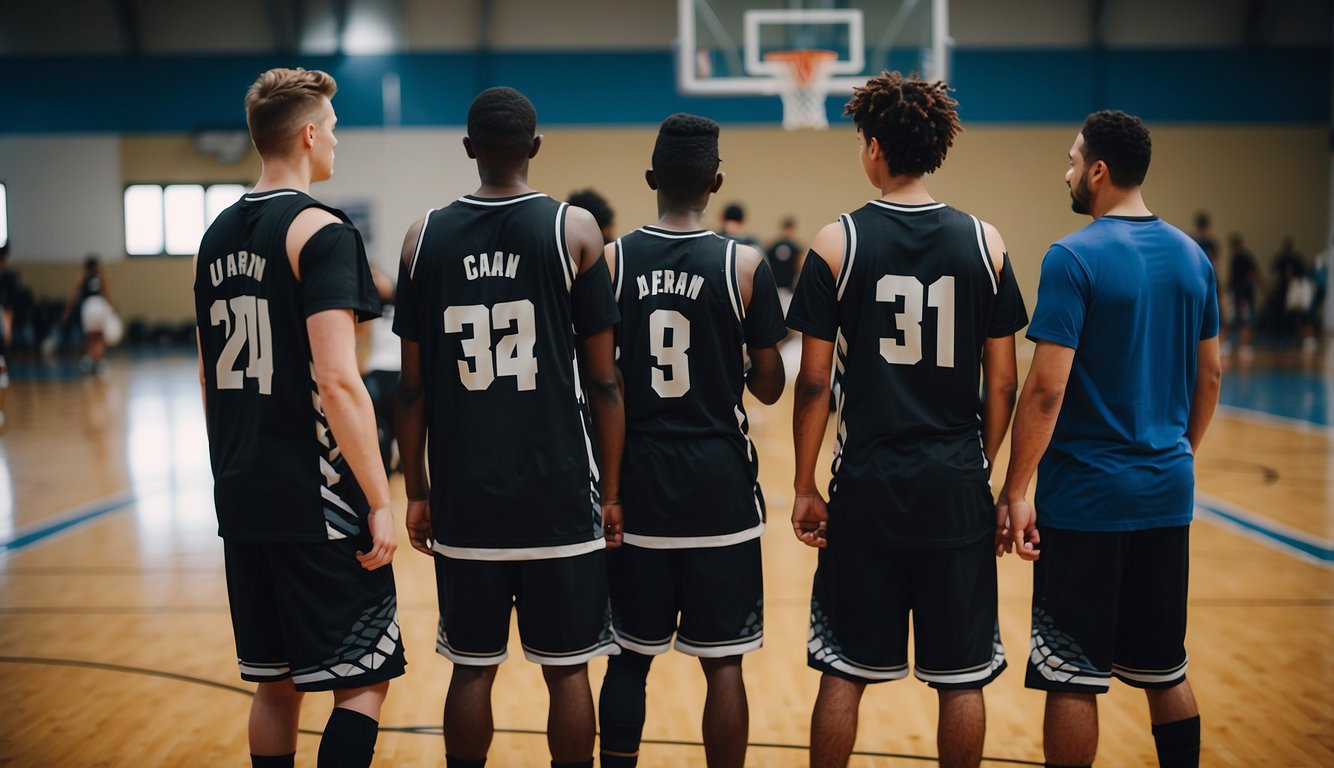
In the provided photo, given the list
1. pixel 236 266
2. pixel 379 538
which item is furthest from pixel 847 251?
pixel 236 266

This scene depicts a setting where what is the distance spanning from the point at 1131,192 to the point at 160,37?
18878mm

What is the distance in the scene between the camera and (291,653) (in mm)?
2566

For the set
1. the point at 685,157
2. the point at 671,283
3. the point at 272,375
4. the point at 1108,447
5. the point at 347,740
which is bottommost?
the point at 347,740

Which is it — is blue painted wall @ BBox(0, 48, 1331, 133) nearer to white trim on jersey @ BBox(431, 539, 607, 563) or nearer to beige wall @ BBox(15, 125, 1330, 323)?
beige wall @ BBox(15, 125, 1330, 323)

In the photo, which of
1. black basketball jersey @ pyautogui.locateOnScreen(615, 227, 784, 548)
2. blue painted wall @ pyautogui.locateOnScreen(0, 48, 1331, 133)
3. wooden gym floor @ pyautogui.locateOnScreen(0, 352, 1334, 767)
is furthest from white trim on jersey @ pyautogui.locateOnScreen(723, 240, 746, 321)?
blue painted wall @ pyautogui.locateOnScreen(0, 48, 1331, 133)

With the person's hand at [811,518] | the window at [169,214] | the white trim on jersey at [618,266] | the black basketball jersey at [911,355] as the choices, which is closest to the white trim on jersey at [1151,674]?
the black basketball jersey at [911,355]

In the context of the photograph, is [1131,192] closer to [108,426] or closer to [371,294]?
[371,294]

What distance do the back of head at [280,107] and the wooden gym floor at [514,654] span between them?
6.27 ft

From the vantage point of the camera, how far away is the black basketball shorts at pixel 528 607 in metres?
2.69

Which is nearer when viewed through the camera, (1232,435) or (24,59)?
(1232,435)

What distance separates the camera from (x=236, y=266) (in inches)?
101

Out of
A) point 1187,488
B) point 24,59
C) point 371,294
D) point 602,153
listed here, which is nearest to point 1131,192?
point 1187,488

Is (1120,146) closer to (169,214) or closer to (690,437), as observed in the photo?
(690,437)

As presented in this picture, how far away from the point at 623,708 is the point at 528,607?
44 cm
